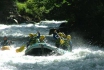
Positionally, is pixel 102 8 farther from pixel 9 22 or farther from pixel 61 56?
pixel 9 22

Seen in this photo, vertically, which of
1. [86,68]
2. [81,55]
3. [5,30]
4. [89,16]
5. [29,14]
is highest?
[29,14]

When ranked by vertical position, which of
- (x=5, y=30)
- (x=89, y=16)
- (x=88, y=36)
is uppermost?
(x=5, y=30)

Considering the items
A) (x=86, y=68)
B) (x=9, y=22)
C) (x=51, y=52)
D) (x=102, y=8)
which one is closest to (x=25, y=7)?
(x=9, y=22)

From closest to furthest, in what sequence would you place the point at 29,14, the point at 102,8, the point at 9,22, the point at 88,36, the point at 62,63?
the point at 62,63, the point at 102,8, the point at 88,36, the point at 9,22, the point at 29,14

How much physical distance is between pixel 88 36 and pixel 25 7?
85.8 ft

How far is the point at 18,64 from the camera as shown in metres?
13.3

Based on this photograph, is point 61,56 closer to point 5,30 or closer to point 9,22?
point 5,30

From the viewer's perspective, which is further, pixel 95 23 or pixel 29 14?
pixel 29 14

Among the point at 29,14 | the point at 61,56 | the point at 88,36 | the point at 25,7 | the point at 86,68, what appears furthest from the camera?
the point at 25,7

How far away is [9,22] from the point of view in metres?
39.2

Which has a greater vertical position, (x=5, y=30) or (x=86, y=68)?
(x=5, y=30)

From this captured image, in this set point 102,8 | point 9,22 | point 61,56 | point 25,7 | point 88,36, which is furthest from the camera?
point 25,7

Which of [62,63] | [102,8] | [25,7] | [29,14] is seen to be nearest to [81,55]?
[62,63]

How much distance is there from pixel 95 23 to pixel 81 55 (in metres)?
7.27
